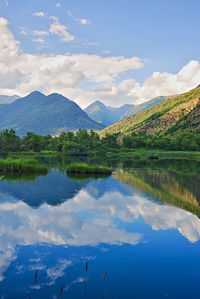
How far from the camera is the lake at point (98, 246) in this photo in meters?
12.1

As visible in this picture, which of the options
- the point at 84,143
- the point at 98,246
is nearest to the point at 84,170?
the point at 98,246

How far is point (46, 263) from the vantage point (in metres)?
14.2

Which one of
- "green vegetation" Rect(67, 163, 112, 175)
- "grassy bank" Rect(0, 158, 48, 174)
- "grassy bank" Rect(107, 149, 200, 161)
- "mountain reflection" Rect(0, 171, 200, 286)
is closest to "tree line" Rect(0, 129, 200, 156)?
"grassy bank" Rect(107, 149, 200, 161)

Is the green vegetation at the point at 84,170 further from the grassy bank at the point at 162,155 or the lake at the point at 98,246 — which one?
the grassy bank at the point at 162,155

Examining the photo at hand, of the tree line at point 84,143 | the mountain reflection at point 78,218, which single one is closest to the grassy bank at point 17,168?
the mountain reflection at point 78,218

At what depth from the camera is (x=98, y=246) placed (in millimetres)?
16938

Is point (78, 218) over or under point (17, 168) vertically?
under

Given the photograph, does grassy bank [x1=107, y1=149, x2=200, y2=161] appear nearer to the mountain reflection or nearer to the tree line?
the tree line

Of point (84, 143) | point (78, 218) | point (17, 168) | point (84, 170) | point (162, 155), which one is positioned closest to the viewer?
point (78, 218)

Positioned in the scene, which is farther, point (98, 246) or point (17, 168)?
point (17, 168)

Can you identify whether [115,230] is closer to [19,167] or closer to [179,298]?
[179,298]

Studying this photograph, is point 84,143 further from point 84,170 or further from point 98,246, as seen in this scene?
point 98,246

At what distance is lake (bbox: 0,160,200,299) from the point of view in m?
12.1

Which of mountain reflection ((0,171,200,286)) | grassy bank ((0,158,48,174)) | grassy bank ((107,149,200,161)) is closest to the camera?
mountain reflection ((0,171,200,286))
